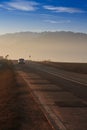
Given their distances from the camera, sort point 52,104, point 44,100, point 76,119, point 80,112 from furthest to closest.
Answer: point 44,100
point 52,104
point 80,112
point 76,119

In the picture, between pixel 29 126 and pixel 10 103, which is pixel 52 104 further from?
pixel 29 126

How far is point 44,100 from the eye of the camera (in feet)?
58.9

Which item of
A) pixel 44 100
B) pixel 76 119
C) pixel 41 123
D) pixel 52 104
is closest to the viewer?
pixel 41 123

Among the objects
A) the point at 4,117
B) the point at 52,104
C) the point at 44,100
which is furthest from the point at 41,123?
the point at 44,100

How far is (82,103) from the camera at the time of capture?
654 inches

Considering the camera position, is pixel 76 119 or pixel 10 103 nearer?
pixel 76 119

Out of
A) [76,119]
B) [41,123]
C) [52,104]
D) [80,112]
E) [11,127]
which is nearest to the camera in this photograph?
[11,127]

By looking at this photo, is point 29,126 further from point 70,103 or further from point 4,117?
point 70,103

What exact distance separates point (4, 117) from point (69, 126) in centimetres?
240

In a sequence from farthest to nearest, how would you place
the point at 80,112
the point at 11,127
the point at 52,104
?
1. the point at 52,104
2. the point at 80,112
3. the point at 11,127

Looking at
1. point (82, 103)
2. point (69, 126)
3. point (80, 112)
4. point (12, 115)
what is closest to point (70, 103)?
point (82, 103)

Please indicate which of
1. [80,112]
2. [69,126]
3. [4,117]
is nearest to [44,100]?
[80,112]

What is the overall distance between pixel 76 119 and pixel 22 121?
67.8 inches

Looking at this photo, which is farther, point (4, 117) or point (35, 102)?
point (35, 102)
